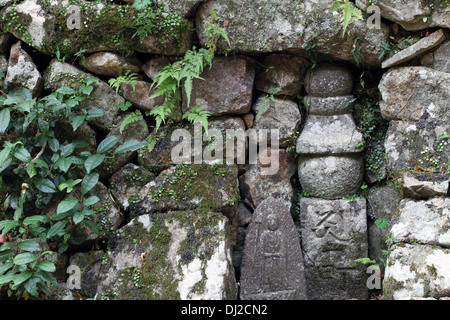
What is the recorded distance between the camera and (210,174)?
3.98m

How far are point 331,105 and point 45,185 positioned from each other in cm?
284

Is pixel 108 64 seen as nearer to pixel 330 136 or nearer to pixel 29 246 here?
pixel 29 246

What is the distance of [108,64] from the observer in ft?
13.4

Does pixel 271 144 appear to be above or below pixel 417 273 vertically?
above

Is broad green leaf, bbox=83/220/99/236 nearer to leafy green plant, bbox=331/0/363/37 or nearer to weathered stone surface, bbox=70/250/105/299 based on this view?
weathered stone surface, bbox=70/250/105/299

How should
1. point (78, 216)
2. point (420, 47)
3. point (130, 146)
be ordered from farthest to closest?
point (130, 146), point (420, 47), point (78, 216)

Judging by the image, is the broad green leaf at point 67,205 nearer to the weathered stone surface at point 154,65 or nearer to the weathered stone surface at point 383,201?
the weathered stone surface at point 154,65

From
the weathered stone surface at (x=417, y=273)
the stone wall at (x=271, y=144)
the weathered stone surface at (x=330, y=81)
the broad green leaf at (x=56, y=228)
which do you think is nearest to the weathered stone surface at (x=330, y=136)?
the stone wall at (x=271, y=144)

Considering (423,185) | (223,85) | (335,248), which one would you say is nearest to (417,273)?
(423,185)

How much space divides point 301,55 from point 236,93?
0.77 meters

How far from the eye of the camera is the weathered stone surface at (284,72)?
13.8 ft

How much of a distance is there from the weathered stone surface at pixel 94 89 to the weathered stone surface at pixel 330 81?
1992 mm
